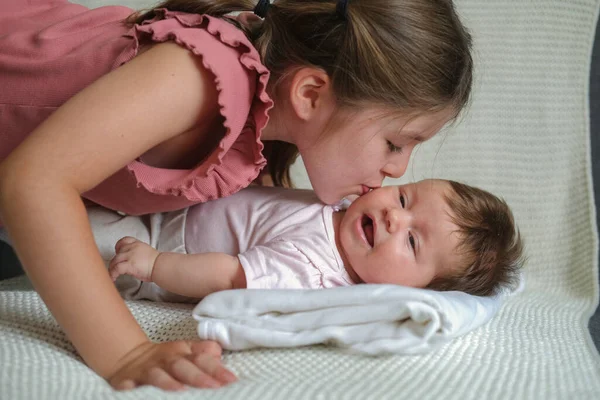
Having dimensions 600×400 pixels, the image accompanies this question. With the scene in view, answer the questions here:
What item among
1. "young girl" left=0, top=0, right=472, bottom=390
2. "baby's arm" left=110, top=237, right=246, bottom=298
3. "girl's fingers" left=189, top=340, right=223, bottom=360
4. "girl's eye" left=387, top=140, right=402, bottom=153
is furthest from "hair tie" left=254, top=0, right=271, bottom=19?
"girl's fingers" left=189, top=340, right=223, bottom=360

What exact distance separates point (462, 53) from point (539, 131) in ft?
2.08

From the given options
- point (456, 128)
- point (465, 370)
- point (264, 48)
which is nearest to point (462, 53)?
point (264, 48)

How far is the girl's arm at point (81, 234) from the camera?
2.55 ft

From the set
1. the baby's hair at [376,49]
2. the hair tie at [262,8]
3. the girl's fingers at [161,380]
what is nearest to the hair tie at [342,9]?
the baby's hair at [376,49]

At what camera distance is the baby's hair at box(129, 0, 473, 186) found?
3.28 feet

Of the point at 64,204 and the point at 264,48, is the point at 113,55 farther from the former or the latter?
the point at 64,204

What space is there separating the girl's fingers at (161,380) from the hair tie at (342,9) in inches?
22.2

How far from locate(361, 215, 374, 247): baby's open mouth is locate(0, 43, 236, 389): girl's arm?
0.40 meters

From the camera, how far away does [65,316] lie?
0.78 meters

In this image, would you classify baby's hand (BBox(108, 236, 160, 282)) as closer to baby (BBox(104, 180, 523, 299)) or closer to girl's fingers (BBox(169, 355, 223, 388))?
baby (BBox(104, 180, 523, 299))

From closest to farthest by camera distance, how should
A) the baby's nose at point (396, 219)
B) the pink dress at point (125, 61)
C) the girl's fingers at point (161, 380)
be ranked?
the girl's fingers at point (161, 380) → the pink dress at point (125, 61) → the baby's nose at point (396, 219)

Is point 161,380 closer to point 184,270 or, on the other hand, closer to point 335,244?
point 184,270

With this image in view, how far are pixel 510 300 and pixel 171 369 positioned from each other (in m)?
0.74

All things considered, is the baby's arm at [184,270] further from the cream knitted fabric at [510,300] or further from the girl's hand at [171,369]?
the girl's hand at [171,369]
